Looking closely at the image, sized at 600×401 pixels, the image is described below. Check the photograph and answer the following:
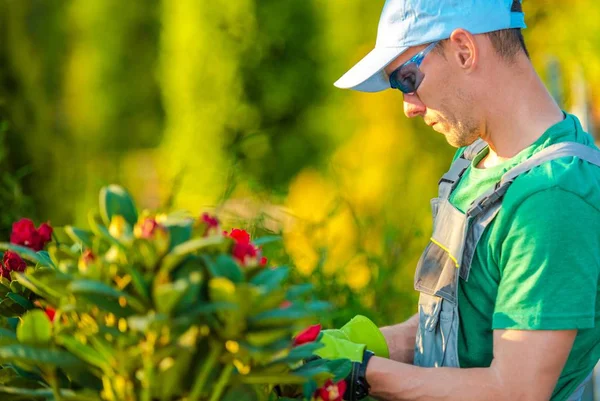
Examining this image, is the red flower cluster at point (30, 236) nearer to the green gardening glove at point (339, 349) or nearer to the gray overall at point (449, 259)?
the green gardening glove at point (339, 349)

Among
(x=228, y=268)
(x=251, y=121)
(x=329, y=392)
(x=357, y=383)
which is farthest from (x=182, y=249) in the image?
(x=251, y=121)

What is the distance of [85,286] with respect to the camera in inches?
45.3

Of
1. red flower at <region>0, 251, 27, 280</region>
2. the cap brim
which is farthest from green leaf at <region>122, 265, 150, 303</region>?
the cap brim

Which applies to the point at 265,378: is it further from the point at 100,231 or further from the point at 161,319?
the point at 100,231

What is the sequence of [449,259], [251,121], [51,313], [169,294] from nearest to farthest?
[169,294] < [51,313] < [449,259] < [251,121]

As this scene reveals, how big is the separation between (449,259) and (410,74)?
0.45 metres

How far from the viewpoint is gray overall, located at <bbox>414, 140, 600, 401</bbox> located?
182 cm

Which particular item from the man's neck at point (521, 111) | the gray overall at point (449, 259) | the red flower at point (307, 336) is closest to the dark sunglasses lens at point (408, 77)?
the man's neck at point (521, 111)

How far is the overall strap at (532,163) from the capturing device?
180cm

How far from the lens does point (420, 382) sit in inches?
72.6

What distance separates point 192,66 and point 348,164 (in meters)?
2.87

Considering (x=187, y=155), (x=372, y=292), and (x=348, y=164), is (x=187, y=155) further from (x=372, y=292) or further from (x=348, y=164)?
(x=372, y=292)

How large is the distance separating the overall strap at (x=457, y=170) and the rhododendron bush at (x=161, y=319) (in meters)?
0.95

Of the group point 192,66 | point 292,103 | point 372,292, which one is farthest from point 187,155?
point 372,292
